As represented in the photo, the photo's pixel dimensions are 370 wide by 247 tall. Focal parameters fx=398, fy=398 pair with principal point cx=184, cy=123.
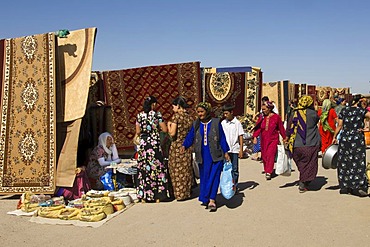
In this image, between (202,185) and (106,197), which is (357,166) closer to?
(202,185)

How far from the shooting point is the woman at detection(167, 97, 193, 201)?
5809mm

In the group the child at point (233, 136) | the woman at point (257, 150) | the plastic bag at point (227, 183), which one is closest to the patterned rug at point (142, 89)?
the woman at point (257, 150)

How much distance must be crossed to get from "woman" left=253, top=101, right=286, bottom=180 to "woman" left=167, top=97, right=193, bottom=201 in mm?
1858

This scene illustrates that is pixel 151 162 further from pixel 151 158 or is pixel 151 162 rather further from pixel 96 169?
pixel 96 169

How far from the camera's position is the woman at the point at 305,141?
Answer: 6.33m

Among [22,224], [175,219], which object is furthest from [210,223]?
[22,224]

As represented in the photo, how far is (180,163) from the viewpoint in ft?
19.5

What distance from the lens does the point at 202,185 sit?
5.53 m

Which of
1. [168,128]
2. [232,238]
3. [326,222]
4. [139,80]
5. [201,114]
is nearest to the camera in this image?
[232,238]

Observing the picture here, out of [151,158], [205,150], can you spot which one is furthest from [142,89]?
[205,150]

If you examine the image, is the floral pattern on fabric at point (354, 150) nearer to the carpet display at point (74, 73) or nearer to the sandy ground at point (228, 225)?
the sandy ground at point (228, 225)

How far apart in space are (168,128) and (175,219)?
1.37m

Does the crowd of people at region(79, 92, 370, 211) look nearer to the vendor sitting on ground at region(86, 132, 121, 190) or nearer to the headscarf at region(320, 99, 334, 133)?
the vendor sitting on ground at region(86, 132, 121, 190)

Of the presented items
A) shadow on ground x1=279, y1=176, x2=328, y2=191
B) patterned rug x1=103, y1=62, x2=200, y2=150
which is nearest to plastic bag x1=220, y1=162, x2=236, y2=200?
shadow on ground x1=279, y1=176, x2=328, y2=191
